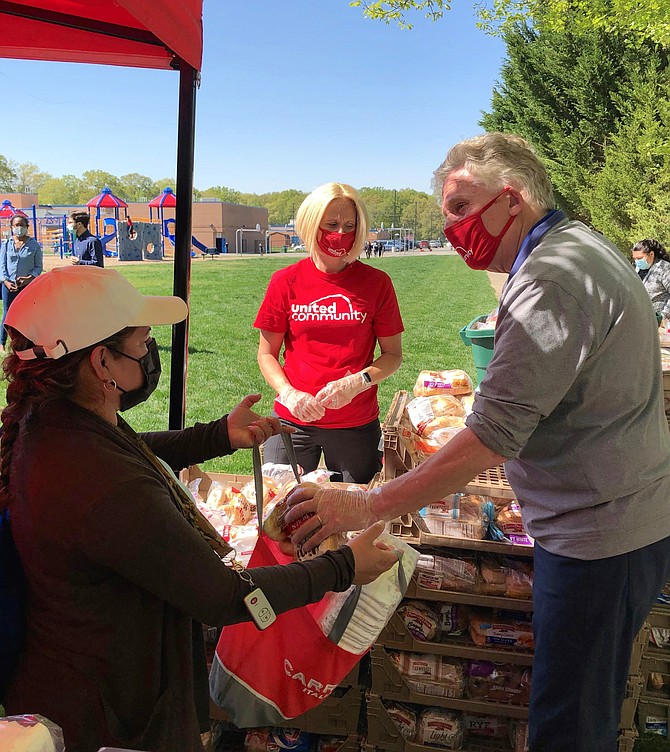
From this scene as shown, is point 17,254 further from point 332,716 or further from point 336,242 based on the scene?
point 332,716

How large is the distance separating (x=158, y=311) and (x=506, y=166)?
1.06 m

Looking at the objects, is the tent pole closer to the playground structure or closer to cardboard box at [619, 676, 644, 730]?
the playground structure

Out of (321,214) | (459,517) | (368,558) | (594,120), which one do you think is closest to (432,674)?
(459,517)

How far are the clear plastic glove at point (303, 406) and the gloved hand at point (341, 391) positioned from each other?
0.03m

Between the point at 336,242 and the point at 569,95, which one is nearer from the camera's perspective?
the point at 336,242

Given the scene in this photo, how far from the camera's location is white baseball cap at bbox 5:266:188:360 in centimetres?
148

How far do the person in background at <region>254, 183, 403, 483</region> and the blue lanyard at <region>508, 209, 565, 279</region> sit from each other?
139cm

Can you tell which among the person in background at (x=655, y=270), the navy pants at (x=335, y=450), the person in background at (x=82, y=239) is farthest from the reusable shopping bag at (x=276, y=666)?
→ the person in background at (x=655, y=270)

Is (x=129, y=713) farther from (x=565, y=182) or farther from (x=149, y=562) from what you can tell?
(x=565, y=182)

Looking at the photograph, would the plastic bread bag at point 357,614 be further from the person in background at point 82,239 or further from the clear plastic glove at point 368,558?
the person in background at point 82,239

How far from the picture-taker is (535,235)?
183 centimetres

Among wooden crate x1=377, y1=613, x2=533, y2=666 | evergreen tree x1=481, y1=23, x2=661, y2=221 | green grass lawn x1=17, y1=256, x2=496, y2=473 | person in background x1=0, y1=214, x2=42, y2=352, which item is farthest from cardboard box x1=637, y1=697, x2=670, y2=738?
evergreen tree x1=481, y1=23, x2=661, y2=221

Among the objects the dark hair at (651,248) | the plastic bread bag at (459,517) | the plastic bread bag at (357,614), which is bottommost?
the plastic bread bag at (357,614)

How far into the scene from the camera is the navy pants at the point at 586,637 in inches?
71.0
